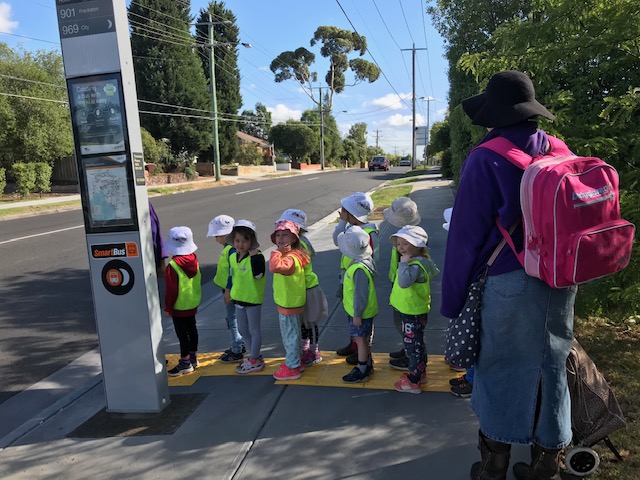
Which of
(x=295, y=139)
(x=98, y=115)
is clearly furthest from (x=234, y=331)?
(x=295, y=139)

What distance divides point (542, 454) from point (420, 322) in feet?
4.11

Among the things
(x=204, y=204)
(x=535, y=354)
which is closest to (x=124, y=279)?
(x=535, y=354)

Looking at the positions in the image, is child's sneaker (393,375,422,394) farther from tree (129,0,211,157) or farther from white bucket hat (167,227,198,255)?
tree (129,0,211,157)

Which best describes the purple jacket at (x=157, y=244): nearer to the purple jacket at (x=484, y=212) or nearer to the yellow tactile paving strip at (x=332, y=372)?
the yellow tactile paving strip at (x=332, y=372)

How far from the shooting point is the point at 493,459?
2.33 m

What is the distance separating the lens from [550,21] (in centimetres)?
334

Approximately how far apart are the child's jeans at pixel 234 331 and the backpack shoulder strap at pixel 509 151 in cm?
271

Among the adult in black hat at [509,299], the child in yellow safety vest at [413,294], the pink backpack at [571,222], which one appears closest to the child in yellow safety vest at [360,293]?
the child in yellow safety vest at [413,294]

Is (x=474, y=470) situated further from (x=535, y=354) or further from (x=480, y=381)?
(x=535, y=354)

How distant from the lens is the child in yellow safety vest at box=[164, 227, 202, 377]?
12.6ft

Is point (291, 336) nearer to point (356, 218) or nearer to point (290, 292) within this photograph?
point (290, 292)

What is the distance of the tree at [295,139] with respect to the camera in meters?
59.9

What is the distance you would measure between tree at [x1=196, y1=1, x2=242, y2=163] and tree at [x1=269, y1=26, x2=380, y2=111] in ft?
64.0

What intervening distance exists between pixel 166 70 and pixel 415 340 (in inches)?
1371
